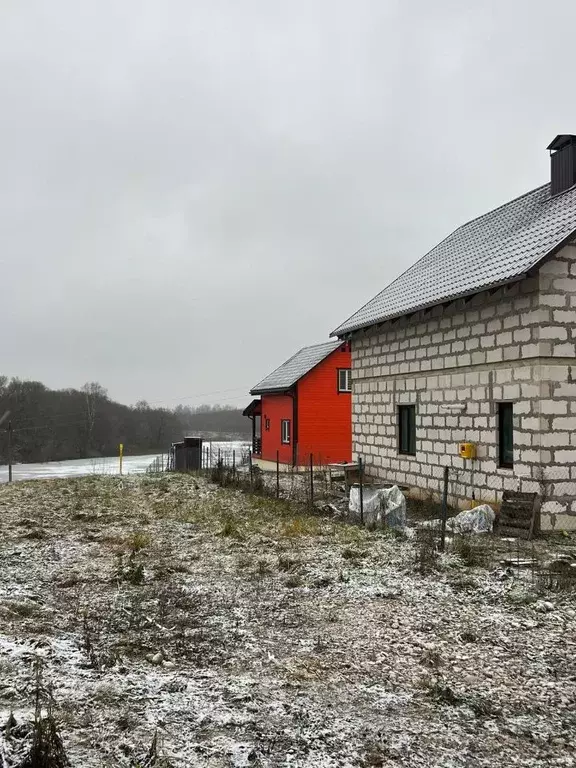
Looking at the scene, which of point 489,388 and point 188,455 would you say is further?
point 188,455

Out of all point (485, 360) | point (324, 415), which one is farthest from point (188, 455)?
point (485, 360)

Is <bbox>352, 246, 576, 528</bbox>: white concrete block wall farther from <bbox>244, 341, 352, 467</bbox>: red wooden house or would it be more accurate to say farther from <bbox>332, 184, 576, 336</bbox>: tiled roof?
<bbox>244, 341, 352, 467</bbox>: red wooden house

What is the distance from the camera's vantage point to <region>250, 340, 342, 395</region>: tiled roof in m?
28.0

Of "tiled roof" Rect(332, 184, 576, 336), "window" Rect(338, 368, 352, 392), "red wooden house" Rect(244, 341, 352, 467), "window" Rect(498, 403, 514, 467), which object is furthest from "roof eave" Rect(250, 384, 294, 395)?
"window" Rect(498, 403, 514, 467)

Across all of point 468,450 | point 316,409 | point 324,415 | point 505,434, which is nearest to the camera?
point 505,434

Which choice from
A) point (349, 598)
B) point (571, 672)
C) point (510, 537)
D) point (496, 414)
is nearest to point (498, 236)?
point (496, 414)

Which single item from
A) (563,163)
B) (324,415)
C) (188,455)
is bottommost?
(188,455)

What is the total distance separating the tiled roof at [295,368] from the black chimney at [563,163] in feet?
49.0

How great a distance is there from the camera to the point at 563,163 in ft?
45.1

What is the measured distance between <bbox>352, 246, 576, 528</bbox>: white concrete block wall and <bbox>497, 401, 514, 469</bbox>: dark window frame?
0.34ft

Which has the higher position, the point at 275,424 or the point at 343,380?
the point at 343,380

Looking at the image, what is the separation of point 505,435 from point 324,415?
16.5m

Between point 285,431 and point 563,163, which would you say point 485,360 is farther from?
point 285,431

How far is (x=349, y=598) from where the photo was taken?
6938 mm
